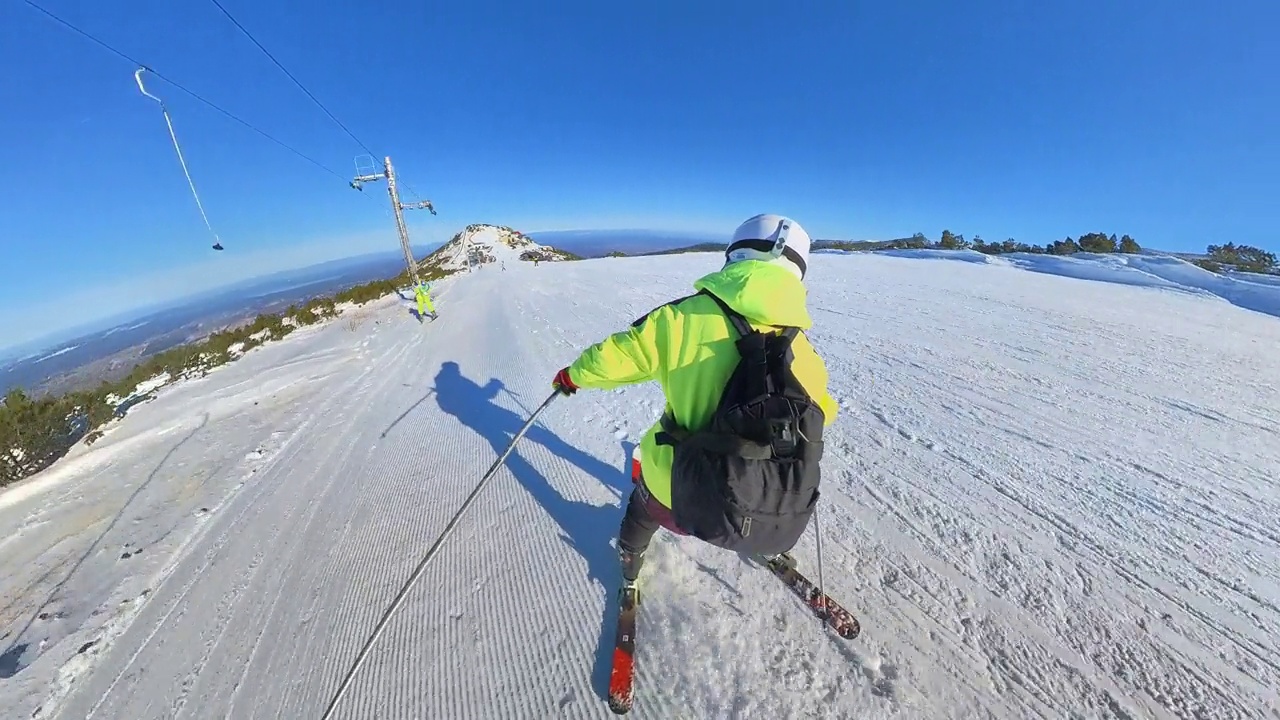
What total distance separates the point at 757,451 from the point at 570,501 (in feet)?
6.76

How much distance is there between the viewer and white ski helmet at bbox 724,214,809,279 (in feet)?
5.60

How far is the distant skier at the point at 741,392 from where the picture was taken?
4.85 ft

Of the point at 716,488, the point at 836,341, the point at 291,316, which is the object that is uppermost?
the point at 716,488

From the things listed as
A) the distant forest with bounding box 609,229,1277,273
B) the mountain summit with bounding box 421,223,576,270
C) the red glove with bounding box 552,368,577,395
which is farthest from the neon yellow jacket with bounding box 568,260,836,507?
the mountain summit with bounding box 421,223,576,270

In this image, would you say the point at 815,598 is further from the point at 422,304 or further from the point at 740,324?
the point at 422,304

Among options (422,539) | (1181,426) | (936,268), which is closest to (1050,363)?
(1181,426)

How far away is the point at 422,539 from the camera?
296cm

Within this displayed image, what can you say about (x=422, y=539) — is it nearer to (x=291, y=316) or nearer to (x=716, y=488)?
(x=716, y=488)

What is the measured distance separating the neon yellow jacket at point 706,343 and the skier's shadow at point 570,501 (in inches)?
34.2

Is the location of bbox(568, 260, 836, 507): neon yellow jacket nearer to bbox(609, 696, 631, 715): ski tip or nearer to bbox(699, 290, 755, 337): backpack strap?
bbox(699, 290, 755, 337): backpack strap

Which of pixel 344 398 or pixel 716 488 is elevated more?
pixel 716 488

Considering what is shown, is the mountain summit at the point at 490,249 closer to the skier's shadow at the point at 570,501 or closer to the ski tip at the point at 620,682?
the skier's shadow at the point at 570,501

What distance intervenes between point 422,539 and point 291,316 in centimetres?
1460

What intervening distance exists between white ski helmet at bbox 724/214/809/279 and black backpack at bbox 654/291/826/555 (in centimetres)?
29
